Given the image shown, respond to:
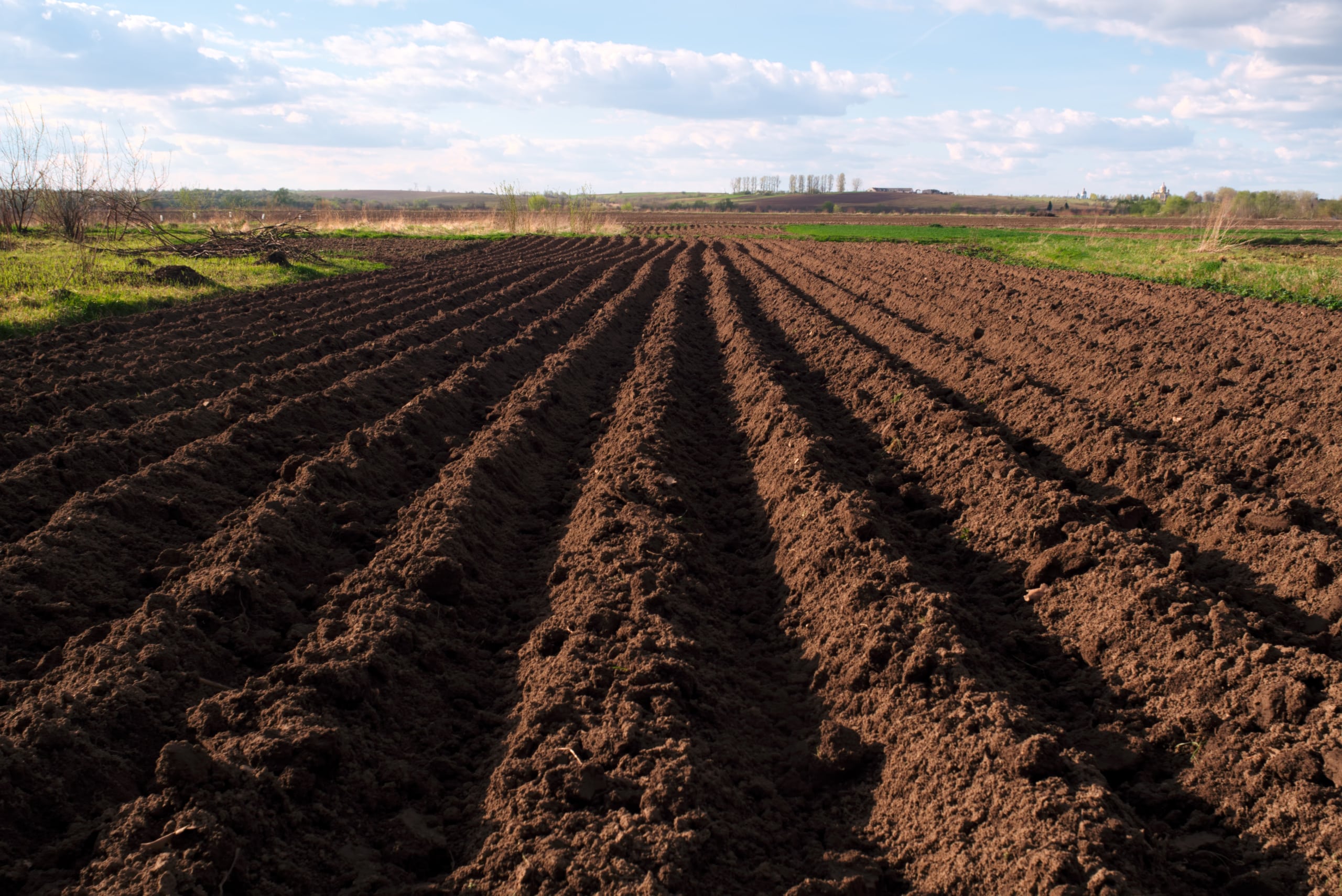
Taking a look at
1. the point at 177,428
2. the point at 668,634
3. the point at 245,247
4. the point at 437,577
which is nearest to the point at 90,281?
the point at 245,247

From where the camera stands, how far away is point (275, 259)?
21562mm

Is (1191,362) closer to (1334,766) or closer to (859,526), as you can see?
(859,526)

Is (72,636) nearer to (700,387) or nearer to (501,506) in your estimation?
(501,506)

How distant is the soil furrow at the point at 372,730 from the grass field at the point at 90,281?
34.7 feet

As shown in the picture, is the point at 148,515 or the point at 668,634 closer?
the point at 668,634

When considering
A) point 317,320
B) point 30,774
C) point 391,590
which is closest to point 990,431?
point 391,590

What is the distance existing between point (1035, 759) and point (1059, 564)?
2228mm

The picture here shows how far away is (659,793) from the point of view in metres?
2.98

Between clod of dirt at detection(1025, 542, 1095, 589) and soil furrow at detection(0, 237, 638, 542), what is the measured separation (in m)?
6.54

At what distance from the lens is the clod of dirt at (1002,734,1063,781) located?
3047 mm

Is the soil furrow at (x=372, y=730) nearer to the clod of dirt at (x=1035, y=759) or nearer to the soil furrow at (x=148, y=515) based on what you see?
the soil furrow at (x=148, y=515)

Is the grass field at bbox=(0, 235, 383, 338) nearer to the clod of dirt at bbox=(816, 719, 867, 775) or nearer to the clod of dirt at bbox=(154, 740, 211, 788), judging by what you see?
the clod of dirt at bbox=(154, 740, 211, 788)

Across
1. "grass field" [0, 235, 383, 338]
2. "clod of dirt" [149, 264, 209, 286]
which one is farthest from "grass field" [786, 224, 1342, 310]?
"clod of dirt" [149, 264, 209, 286]

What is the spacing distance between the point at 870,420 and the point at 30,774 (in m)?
7.35
